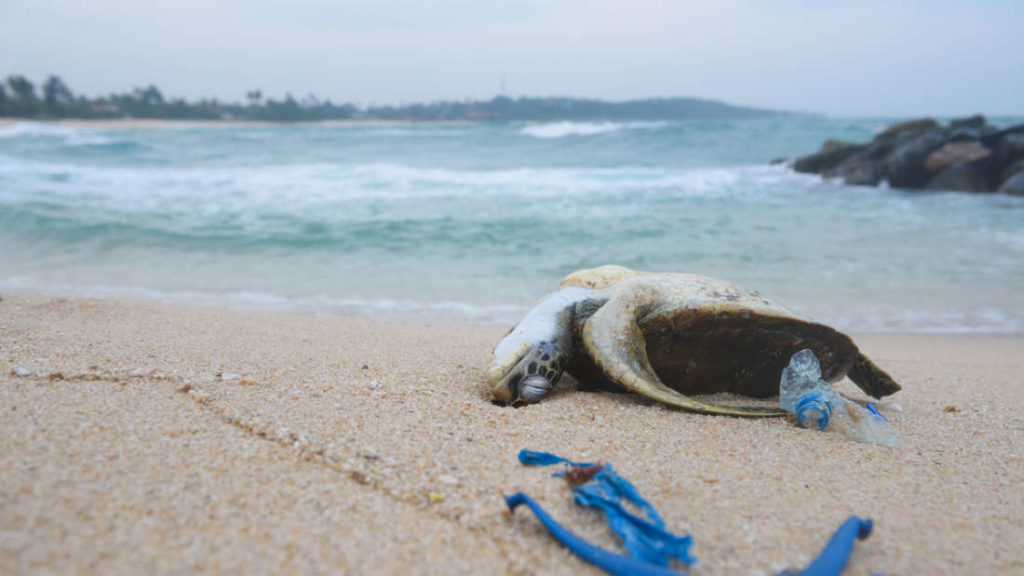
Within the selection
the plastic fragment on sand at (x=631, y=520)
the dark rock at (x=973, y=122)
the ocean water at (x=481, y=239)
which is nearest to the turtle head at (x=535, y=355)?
the plastic fragment on sand at (x=631, y=520)

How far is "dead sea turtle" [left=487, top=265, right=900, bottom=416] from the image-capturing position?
284 cm

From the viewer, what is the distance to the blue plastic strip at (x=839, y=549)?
5.02 ft

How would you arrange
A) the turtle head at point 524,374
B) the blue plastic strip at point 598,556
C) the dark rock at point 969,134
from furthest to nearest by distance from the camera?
the dark rock at point 969,134 → the turtle head at point 524,374 → the blue plastic strip at point 598,556

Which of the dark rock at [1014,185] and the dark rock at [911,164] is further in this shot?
the dark rock at [911,164]

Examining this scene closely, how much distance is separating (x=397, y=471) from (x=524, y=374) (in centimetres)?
105

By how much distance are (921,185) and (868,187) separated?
4.14ft

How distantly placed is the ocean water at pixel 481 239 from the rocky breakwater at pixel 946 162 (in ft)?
4.97

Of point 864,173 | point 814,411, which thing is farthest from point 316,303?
point 864,173

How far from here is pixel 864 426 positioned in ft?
8.58

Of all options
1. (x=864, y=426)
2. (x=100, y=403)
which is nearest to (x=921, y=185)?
(x=864, y=426)

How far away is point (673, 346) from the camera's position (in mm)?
2971

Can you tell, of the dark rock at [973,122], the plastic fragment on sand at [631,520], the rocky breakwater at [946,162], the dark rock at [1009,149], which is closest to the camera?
the plastic fragment on sand at [631,520]

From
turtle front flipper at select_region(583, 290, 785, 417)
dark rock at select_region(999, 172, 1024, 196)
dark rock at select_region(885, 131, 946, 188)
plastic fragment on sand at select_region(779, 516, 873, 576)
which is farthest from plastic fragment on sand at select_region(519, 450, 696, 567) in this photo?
dark rock at select_region(885, 131, 946, 188)

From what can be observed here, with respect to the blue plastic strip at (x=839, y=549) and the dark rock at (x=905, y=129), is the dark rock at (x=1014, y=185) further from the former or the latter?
the blue plastic strip at (x=839, y=549)
